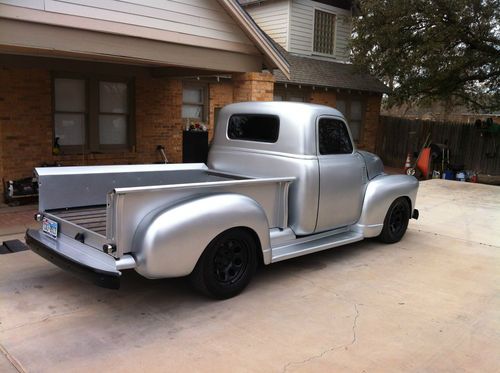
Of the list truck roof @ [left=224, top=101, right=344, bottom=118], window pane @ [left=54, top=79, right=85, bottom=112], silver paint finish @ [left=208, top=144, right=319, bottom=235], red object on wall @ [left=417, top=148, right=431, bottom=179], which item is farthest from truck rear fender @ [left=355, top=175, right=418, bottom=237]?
red object on wall @ [left=417, top=148, right=431, bottom=179]

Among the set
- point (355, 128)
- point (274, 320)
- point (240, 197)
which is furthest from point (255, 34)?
point (355, 128)

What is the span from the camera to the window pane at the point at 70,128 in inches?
371

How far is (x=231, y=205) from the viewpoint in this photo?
437 centimetres

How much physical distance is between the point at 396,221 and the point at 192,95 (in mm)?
7589

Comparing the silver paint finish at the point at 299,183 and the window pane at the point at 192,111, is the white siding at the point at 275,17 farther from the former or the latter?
the silver paint finish at the point at 299,183

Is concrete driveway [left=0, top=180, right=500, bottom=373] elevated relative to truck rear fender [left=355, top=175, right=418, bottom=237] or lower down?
lower down

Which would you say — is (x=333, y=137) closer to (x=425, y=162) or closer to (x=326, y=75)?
(x=425, y=162)

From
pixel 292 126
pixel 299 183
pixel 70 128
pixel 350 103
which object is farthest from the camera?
pixel 350 103

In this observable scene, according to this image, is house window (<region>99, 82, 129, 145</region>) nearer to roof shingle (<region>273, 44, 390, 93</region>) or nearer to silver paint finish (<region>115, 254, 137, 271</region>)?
roof shingle (<region>273, 44, 390, 93</region>)

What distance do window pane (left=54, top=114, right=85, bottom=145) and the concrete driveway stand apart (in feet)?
13.9

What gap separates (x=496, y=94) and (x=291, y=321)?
13.2 metres

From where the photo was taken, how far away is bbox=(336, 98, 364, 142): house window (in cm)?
1753

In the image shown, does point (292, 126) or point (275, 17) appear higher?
point (275, 17)

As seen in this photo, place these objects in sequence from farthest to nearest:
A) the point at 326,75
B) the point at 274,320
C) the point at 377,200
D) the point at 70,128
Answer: the point at 326,75, the point at 70,128, the point at 377,200, the point at 274,320
